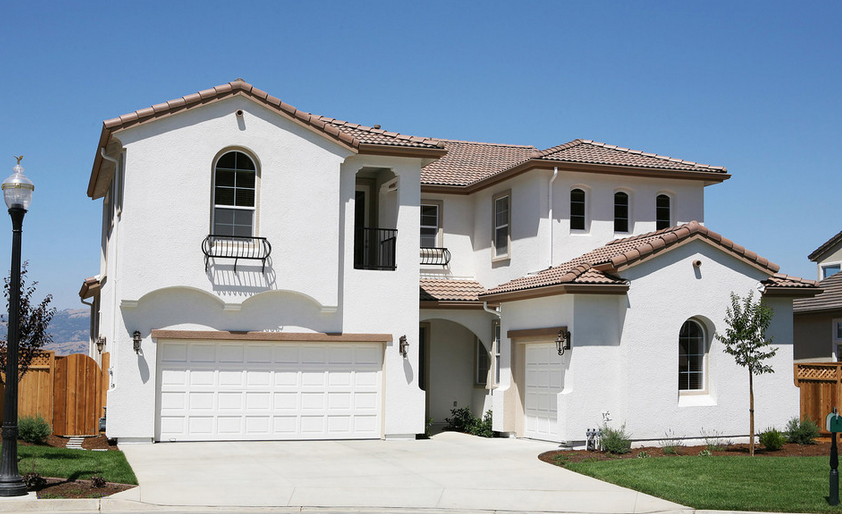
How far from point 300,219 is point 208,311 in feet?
9.00

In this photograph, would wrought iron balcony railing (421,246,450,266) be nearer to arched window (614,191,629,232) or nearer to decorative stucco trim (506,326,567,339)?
decorative stucco trim (506,326,567,339)

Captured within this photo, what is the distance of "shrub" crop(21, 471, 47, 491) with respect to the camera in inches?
509

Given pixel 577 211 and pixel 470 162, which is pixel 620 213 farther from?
pixel 470 162

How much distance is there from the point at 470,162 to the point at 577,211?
4.79 m

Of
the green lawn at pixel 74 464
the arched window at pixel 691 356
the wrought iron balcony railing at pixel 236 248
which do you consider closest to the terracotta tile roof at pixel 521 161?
the arched window at pixel 691 356

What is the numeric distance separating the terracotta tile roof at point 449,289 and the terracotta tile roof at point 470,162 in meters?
2.67

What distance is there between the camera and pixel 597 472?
50.6 feet

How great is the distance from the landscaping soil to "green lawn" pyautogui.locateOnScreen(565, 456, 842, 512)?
0.75m

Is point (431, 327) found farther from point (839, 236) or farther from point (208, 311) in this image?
point (839, 236)

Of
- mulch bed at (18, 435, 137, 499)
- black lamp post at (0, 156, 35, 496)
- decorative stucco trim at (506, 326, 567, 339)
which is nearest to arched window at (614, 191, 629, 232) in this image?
decorative stucco trim at (506, 326, 567, 339)

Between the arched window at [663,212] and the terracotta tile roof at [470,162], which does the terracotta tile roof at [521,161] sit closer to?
the terracotta tile roof at [470,162]

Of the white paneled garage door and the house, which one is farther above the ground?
the house

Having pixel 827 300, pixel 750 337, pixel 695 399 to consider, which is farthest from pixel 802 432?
pixel 827 300

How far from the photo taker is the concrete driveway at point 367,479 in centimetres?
1288
